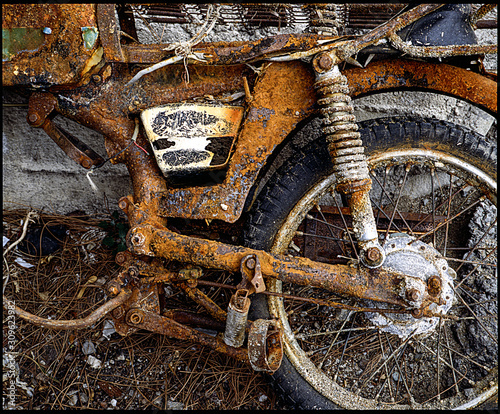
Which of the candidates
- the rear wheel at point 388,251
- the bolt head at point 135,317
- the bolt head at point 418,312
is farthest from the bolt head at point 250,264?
the bolt head at point 418,312

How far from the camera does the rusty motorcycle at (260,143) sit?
65.6 inches

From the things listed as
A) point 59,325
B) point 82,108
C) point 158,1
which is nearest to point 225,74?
point 158,1

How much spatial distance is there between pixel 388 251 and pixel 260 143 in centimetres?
81

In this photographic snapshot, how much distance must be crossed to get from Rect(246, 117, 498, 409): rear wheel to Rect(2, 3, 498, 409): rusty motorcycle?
0.01 metres

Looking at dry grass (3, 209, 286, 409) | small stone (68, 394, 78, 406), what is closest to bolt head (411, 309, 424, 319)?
dry grass (3, 209, 286, 409)

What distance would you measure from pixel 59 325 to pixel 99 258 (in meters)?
0.78

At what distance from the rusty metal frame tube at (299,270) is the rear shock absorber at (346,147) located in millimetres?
101

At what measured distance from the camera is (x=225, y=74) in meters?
1.82

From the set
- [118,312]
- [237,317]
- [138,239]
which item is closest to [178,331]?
[118,312]

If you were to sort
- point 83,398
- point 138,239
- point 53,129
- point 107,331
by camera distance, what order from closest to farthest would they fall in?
1. point 138,239
2. point 53,129
3. point 83,398
4. point 107,331

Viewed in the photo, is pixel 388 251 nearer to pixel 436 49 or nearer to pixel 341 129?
pixel 341 129

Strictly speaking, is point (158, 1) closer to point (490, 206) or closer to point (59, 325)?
point (59, 325)

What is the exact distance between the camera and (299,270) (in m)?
1.69

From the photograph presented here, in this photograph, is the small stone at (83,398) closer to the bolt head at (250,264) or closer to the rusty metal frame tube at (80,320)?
the rusty metal frame tube at (80,320)
